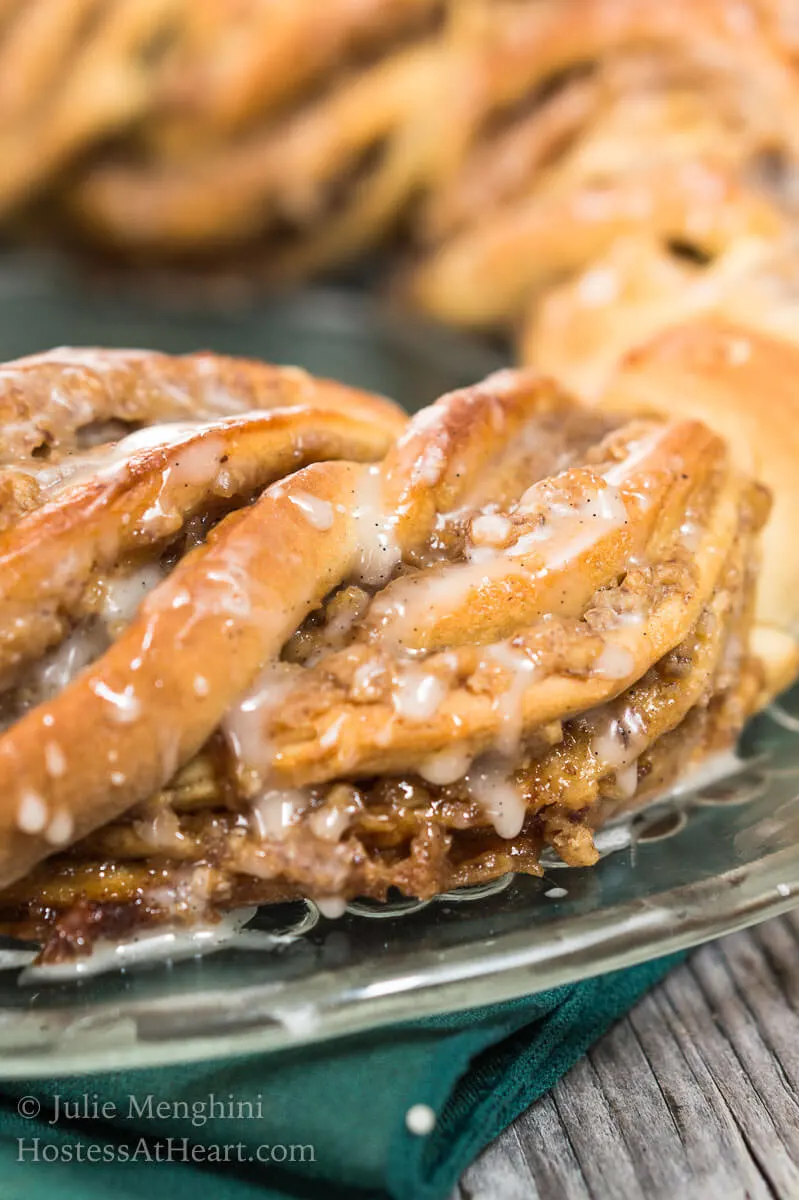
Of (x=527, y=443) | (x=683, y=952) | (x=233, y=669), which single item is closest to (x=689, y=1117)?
(x=683, y=952)

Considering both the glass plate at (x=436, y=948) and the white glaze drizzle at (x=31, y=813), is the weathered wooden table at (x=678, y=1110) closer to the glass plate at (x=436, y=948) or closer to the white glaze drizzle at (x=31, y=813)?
the glass plate at (x=436, y=948)

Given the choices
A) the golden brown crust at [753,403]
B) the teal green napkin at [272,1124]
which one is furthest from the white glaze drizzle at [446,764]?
the golden brown crust at [753,403]

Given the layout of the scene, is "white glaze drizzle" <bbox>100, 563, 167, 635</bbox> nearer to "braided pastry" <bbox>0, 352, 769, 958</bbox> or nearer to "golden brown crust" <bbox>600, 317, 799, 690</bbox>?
"braided pastry" <bbox>0, 352, 769, 958</bbox>

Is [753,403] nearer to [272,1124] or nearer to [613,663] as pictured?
[613,663]

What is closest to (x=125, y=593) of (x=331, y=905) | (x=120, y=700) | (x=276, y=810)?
(x=120, y=700)

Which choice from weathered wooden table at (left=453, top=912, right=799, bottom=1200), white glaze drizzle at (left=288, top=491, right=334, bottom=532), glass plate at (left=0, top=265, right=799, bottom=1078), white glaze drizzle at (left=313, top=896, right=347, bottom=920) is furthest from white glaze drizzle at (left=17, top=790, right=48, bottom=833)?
weathered wooden table at (left=453, top=912, right=799, bottom=1200)
